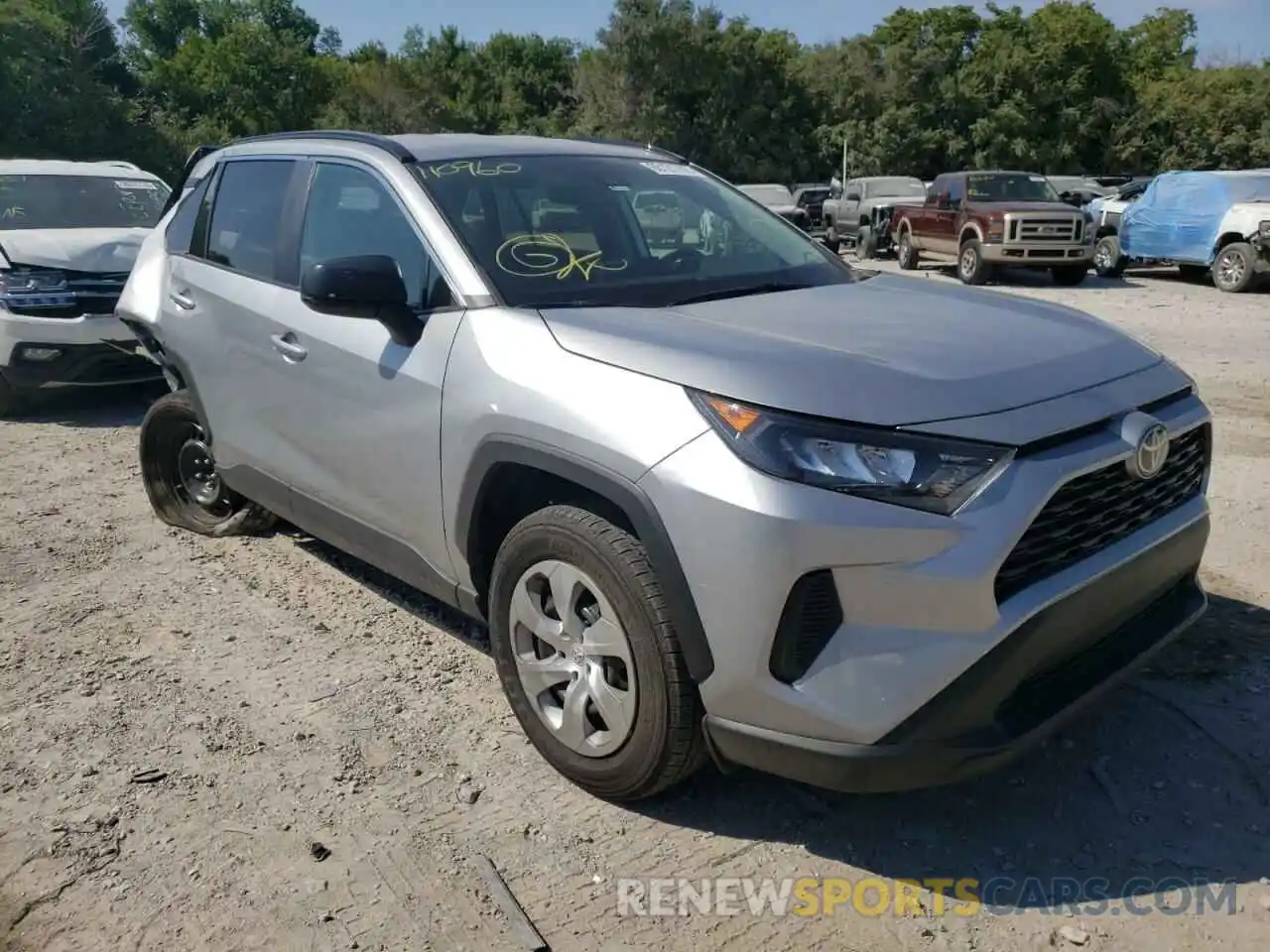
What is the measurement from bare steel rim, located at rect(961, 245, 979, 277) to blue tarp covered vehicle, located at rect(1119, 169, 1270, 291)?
2.54 meters

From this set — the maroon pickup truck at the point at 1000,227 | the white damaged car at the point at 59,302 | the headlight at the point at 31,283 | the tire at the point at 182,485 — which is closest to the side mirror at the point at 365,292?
the tire at the point at 182,485

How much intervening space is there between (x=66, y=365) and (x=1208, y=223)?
585 inches

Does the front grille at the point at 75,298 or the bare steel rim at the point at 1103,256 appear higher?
the front grille at the point at 75,298

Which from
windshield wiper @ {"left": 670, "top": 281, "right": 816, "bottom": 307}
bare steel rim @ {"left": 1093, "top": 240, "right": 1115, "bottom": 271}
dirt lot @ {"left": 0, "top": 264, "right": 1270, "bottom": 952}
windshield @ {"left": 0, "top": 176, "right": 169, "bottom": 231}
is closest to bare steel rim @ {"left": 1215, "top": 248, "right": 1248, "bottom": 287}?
bare steel rim @ {"left": 1093, "top": 240, "right": 1115, "bottom": 271}

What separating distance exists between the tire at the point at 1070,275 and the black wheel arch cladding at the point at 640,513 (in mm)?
15579

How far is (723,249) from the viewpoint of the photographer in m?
3.81

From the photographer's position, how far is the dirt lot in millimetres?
2582

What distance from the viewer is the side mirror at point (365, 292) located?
3.15 meters

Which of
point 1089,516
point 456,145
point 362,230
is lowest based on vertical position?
point 1089,516

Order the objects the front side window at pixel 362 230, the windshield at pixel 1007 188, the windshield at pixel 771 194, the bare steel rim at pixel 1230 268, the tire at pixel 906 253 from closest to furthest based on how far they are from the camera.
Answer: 1. the front side window at pixel 362 230
2. the bare steel rim at pixel 1230 268
3. the windshield at pixel 1007 188
4. the tire at pixel 906 253
5. the windshield at pixel 771 194

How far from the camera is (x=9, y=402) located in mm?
7949

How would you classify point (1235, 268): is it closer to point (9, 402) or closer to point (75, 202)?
point (75, 202)

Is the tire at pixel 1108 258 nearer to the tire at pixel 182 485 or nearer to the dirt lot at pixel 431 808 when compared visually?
the dirt lot at pixel 431 808

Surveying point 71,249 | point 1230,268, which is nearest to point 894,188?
point 1230,268
